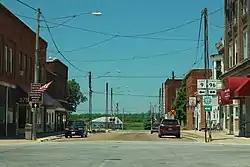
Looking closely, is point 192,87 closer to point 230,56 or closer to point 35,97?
point 230,56

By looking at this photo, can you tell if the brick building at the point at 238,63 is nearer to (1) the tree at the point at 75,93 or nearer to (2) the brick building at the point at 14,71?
(2) the brick building at the point at 14,71

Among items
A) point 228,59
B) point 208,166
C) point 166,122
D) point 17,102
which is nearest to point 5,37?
point 17,102

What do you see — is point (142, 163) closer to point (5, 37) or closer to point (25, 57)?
point (5, 37)

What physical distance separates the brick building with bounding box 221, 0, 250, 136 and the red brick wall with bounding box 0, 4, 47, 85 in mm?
17577

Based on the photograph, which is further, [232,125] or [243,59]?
[232,125]

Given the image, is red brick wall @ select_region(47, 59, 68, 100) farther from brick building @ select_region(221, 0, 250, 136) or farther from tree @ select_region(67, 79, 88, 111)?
tree @ select_region(67, 79, 88, 111)

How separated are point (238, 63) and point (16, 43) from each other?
18.9m

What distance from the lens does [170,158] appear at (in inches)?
822

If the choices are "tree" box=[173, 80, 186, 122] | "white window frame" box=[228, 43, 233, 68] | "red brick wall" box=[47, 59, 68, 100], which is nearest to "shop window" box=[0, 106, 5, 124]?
"white window frame" box=[228, 43, 233, 68]

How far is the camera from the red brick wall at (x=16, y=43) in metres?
42.0

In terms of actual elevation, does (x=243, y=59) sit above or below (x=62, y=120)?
above

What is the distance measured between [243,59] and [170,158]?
22.9m

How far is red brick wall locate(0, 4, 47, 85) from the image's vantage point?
42000 mm

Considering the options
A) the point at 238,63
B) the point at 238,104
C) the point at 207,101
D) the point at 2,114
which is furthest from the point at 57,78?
the point at 207,101
